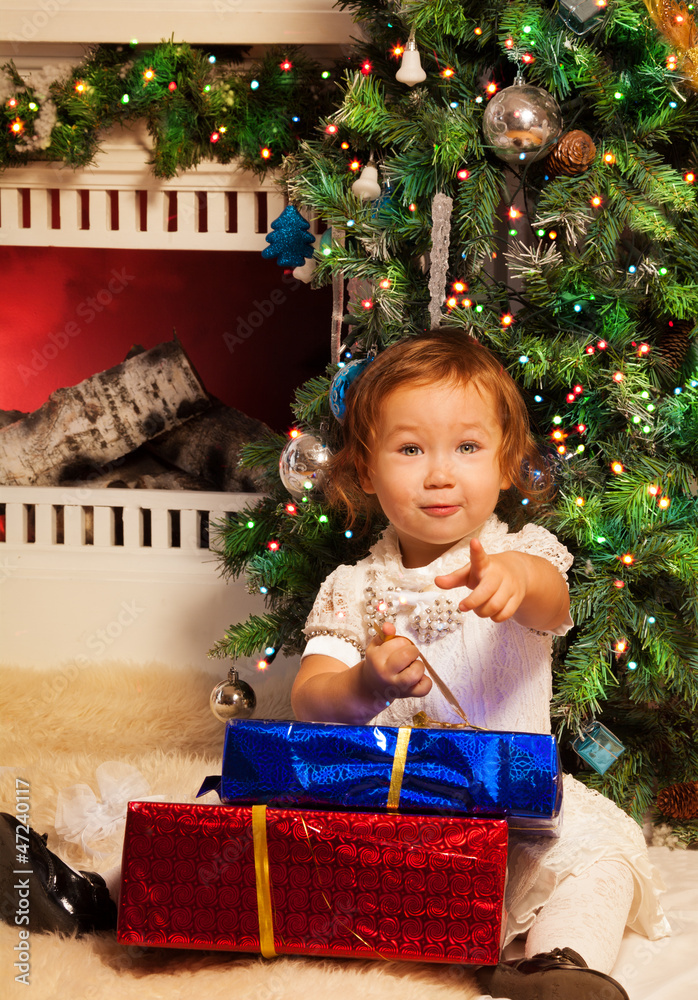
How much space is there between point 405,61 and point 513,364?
436 mm

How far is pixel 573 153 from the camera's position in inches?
44.1

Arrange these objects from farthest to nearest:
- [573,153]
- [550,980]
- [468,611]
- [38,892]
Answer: [573,153] → [468,611] → [38,892] → [550,980]

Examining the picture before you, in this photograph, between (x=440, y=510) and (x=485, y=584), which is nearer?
(x=485, y=584)

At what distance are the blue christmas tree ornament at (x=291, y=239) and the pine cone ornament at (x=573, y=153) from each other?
45 centimetres

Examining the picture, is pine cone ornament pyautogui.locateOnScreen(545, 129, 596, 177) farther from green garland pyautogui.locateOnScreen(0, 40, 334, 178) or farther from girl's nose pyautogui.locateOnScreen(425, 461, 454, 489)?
green garland pyautogui.locateOnScreen(0, 40, 334, 178)

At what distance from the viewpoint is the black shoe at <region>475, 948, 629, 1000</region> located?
2.55 feet

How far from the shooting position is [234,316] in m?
1.86

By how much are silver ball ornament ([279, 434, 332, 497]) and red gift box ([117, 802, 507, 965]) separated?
1.66 feet

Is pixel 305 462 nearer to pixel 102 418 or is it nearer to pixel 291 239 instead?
pixel 291 239

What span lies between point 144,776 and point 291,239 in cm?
92

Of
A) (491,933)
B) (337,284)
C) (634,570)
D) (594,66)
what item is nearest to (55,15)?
(337,284)

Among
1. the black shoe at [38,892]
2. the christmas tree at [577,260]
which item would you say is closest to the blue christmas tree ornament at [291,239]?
the christmas tree at [577,260]

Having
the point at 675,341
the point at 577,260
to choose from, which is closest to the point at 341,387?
the point at 577,260

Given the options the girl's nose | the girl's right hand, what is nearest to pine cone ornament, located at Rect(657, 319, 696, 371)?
the girl's nose
